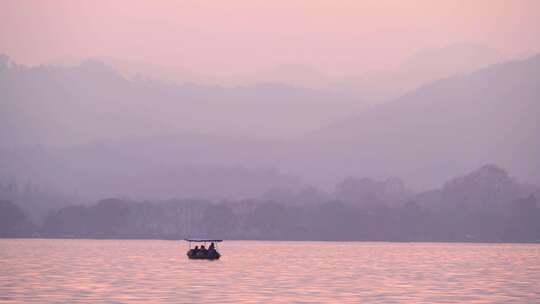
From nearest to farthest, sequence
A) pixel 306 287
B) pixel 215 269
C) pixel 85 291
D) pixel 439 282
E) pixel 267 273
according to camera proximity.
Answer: pixel 85 291, pixel 306 287, pixel 439 282, pixel 267 273, pixel 215 269

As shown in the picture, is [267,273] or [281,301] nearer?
[281,301]

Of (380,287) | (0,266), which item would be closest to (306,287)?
(380,287)

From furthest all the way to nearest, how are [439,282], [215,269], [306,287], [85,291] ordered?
1. [215,269]
2. [439,282]
3. [306,287]
4. [85,291]

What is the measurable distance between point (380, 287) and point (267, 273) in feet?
87.0

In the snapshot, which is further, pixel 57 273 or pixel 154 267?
pixel 154 267

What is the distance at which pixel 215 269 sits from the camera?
14512 cm

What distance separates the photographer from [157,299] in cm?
9231

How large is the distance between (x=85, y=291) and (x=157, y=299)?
9.95 m

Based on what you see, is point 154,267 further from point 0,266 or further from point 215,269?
point 0,266

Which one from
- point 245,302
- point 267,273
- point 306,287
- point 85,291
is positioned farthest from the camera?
point 267,273

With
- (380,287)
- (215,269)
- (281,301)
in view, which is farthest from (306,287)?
(215,269)

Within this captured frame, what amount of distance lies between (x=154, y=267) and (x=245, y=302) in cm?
6118

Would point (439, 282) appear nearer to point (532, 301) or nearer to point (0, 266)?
point (532, 301)

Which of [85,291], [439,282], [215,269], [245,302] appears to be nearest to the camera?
[245,302]
